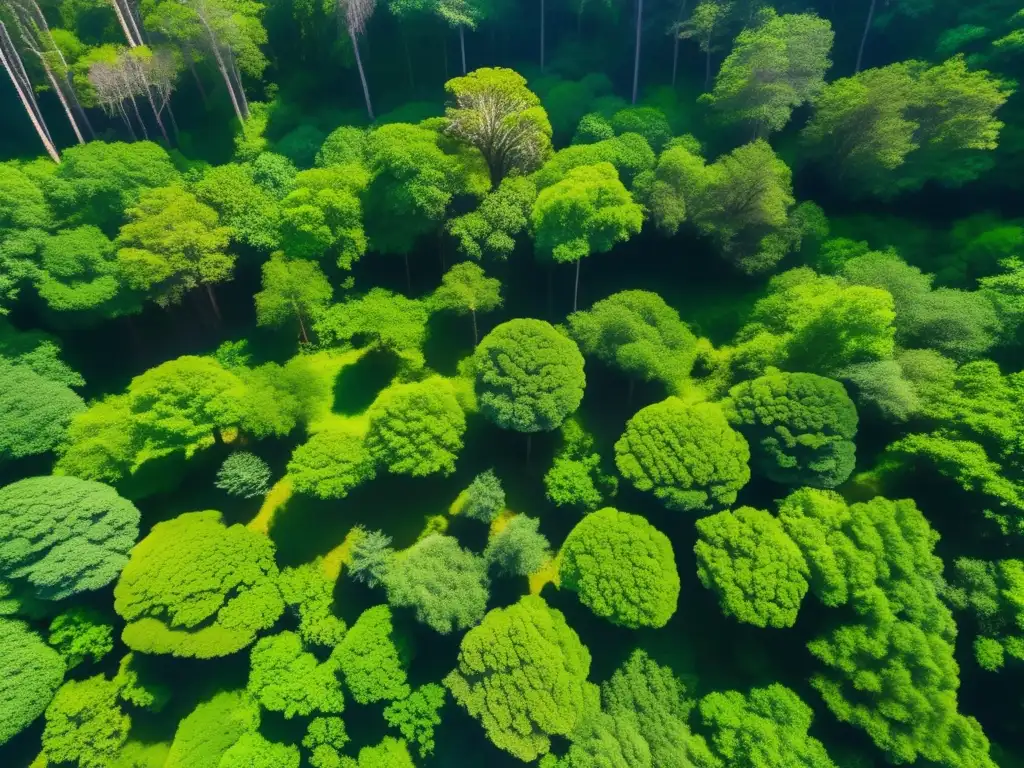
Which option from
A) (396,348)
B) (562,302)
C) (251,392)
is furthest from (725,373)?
(251,392)

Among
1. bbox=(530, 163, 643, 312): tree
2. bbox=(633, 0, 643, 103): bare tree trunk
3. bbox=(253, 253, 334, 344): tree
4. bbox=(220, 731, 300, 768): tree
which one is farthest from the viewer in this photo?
bbox=(633, 0, 643, 103): bare tree trunk

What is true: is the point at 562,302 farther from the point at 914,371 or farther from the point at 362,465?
the point at 914,371

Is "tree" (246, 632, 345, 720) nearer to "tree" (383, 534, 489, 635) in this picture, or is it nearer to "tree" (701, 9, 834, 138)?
"tree" (383, 534, 489, 635)

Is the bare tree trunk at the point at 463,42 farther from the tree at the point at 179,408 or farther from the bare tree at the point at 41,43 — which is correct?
the tree at the point at 179,408

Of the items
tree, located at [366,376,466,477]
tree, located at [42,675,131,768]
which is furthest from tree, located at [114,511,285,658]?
tree, located at [366,376,466,477]

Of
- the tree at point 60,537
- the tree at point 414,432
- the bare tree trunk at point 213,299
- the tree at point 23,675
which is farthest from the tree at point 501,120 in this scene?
the tree at point 23,675

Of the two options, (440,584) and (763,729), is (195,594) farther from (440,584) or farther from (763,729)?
(763,729)

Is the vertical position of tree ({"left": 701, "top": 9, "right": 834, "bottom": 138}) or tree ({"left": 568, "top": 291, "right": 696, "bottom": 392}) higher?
tree ({"left": 701, "top": 9, "right": 834, "bottom": 138})

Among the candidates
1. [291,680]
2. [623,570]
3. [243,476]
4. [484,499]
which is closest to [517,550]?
[484,499]
